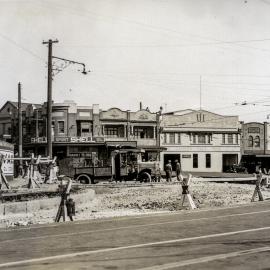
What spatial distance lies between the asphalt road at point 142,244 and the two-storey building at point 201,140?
53.5 metres

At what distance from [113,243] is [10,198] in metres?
11.0

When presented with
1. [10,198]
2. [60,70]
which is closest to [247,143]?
[60,70]

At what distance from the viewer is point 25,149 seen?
63.8 metres

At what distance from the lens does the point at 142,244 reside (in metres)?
9.59

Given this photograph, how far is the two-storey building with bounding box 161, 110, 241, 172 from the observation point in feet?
223

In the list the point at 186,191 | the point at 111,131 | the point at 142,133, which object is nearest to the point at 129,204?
the point at 186,191

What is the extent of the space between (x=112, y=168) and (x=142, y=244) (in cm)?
2610

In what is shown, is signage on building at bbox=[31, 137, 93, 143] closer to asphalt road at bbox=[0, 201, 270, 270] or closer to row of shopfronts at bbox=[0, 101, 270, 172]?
row of shopfronts at bbox=[0, 101, 270, 172]

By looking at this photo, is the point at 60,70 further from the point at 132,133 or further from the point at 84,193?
the point at 132,133

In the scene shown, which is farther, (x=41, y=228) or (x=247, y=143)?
(x=247, y=143)

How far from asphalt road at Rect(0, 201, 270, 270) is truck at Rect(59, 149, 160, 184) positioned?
69.7ft

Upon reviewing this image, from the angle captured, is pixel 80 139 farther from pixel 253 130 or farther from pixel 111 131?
pixel 253 130

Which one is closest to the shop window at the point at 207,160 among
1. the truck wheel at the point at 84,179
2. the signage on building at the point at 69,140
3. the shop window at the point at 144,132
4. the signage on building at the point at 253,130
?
the signage on building at the point at 253,130

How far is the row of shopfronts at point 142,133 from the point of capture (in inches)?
2410
